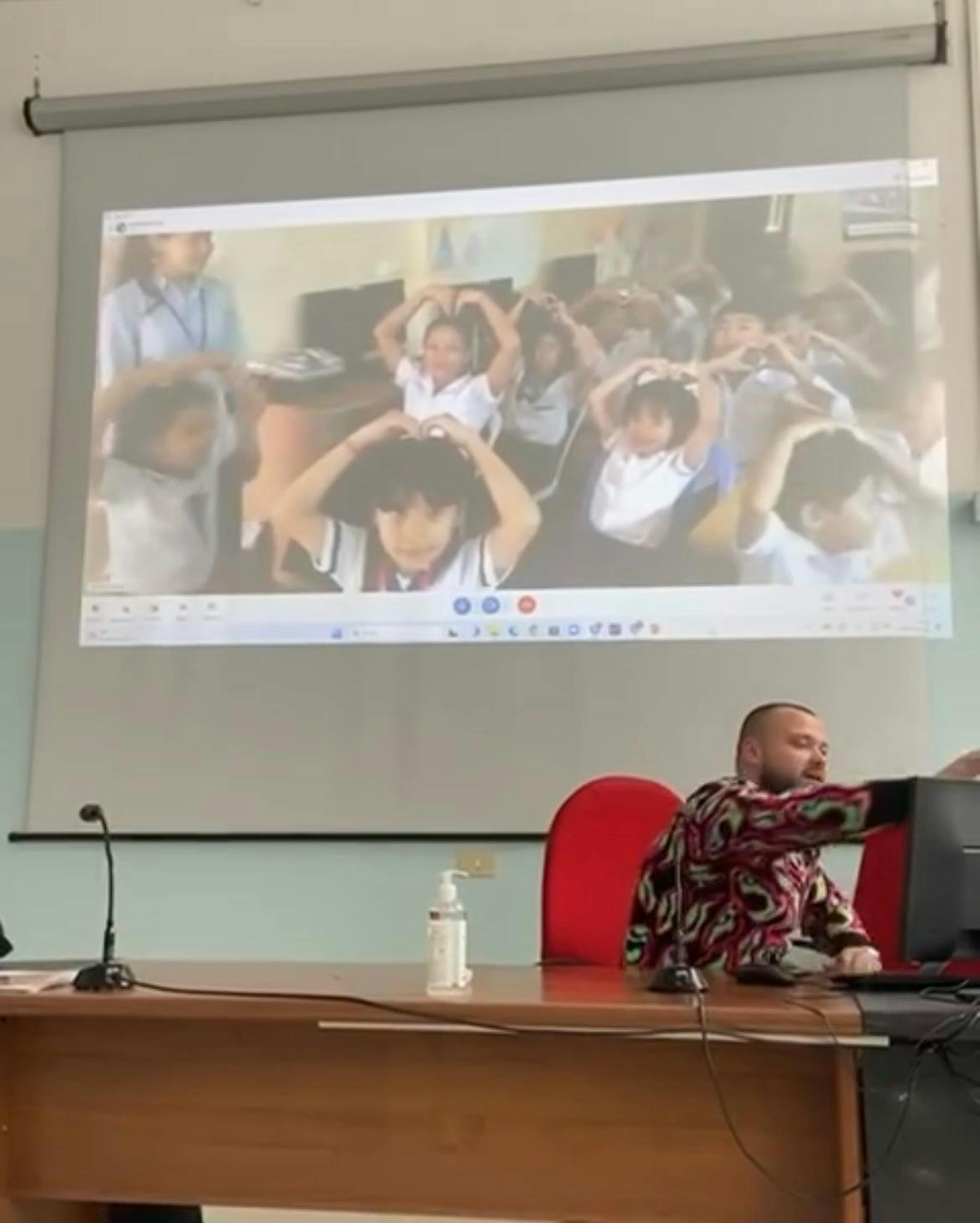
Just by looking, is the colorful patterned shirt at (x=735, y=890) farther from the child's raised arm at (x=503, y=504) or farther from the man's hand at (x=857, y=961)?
the child's raised arm at (x=503, y=504)

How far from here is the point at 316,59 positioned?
365cm

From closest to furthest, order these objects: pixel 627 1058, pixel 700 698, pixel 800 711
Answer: pixel 627 1058 < pixel 800 711 < pixel 700 698

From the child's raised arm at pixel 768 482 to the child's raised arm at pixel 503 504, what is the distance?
1.62 feet

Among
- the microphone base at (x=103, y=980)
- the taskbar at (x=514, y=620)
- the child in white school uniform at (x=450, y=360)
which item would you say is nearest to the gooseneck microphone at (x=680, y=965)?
the microphone base at (x=103, y=980)

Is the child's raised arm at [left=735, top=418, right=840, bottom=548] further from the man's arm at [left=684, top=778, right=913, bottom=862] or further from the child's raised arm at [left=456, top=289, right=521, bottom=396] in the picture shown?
the man's arm at [left=684, top=778, right=913, bottom=862]

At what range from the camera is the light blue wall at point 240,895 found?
3219 millimetres

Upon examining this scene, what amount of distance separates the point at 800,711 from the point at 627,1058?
87 cm

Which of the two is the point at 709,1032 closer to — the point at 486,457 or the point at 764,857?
the point at 764,857

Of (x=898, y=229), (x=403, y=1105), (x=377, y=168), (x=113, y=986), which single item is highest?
(x=377, y=168)

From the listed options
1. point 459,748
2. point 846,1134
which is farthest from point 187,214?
point 846,1134

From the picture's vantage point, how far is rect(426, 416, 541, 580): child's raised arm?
3.31 m

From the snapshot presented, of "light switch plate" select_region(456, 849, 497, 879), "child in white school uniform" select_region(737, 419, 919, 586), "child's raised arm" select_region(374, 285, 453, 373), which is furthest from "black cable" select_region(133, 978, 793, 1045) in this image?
"child's raised arm" select_region(374, 285, 453, 373)

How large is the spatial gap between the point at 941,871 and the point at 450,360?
2133 millimetres

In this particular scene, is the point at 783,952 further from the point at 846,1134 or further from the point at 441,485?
the point at 441,485
